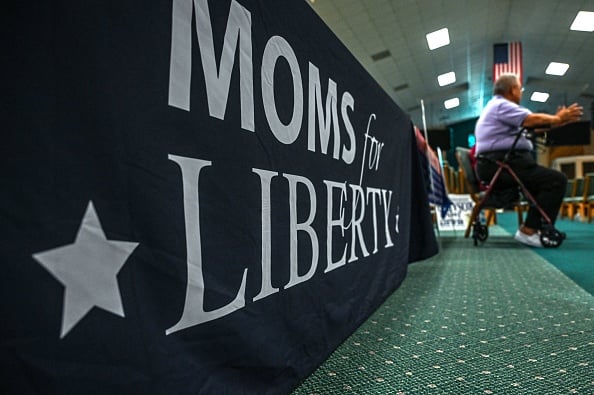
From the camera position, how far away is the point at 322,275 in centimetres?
84

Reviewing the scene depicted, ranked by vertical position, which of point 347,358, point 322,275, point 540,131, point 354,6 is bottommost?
point 347,358

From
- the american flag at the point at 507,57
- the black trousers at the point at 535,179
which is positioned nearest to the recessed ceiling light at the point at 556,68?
the american flag at the point at 507,57

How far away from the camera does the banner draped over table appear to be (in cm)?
30

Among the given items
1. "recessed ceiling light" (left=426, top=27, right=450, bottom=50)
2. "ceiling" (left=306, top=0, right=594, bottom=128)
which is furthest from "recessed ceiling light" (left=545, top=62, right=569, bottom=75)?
"recessed ceiling light" (left=426, top=27, right=450, bottom=50)

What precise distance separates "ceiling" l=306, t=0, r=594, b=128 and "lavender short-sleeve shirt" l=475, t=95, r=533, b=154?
140 inches

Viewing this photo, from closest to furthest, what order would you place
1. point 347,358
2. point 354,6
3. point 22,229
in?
1. point 22,229
2. point 347,358
3. point 354,6

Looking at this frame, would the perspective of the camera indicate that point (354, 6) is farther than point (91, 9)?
Yes

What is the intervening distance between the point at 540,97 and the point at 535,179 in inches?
517

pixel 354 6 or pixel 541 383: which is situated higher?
pixel 354 6

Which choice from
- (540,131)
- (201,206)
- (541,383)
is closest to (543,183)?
(540,131)

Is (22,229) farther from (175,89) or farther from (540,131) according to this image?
(540,131)

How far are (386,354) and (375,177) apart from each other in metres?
0.61

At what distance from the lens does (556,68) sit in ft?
35.7

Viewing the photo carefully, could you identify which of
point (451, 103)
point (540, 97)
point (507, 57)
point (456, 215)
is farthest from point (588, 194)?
point (451, 103)
